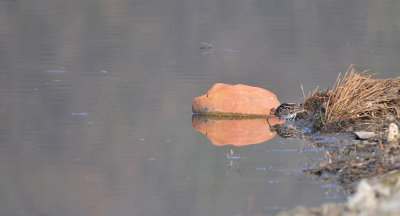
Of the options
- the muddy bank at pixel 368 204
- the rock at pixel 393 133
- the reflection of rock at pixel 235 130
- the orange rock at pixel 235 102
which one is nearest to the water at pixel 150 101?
the reflection of rock at pixel 235 130

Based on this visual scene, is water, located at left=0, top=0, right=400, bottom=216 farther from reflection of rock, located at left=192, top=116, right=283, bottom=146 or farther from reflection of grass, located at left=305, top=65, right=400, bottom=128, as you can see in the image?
reflection of grass, located at left=305, top=65, right=400, bottom=128

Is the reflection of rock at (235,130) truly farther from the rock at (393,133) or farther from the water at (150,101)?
the rock at (393,133)

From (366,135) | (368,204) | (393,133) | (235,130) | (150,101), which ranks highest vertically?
(368,204)

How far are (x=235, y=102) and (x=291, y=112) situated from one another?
735 mm

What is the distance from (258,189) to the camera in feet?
22.7

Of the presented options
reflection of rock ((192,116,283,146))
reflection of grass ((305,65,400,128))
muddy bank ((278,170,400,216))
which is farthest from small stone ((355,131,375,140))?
muddy bank ((278,170,400,216))

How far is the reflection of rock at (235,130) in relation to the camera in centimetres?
912

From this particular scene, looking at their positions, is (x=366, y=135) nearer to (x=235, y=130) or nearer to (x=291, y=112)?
(x=235, y=130)

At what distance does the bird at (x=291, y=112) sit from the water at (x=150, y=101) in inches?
45.9

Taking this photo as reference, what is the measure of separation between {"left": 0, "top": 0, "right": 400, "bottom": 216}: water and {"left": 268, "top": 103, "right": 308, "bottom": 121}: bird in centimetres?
116

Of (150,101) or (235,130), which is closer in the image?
(235,130)

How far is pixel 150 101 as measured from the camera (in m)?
11.7

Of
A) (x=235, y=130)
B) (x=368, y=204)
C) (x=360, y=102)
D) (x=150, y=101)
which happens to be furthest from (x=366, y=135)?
(x=150, y=101)

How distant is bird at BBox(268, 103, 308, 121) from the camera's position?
10.2m
